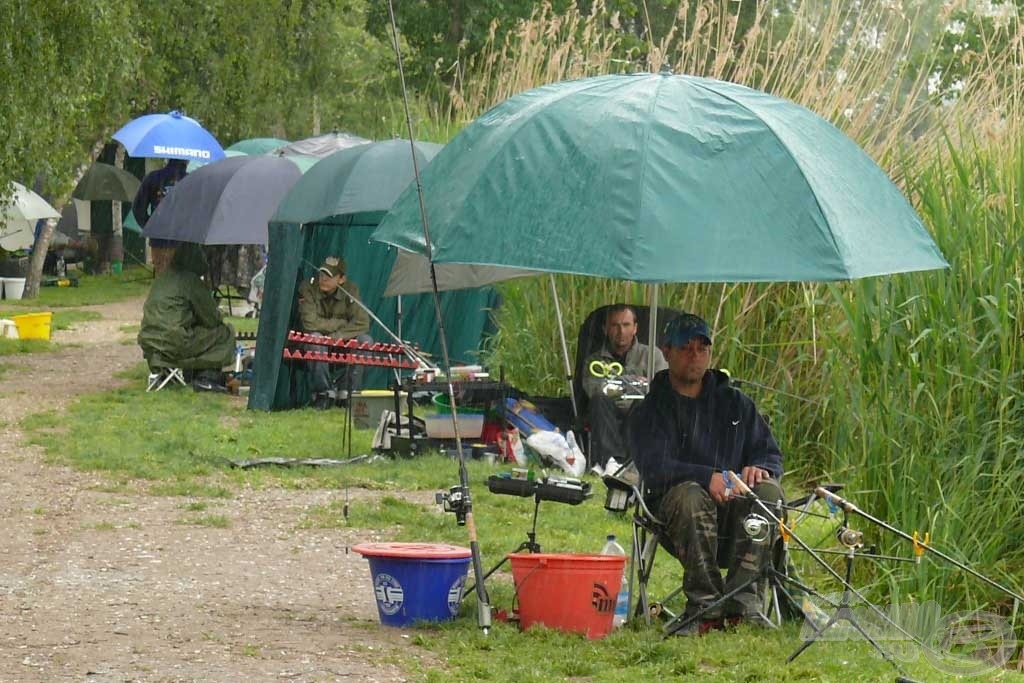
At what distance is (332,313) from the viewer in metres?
14.6

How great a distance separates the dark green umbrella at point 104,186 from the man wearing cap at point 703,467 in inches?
1035

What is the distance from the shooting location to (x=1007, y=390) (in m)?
7.39

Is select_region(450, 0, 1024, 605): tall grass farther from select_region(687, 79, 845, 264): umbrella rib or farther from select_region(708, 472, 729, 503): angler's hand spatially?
select_region(687, 79, 845, 264): umbrella rib

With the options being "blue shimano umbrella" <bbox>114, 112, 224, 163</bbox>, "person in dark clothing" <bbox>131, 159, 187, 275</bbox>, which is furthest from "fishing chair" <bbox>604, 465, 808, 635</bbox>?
"blue shimano umbrella" <bbox>114, 112, 224, 163</bbox>

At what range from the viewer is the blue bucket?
6996mm

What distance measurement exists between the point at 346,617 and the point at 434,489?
356cm

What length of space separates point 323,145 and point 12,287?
8.88 meters

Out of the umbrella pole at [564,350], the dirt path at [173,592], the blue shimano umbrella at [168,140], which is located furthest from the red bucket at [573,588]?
the blue shimano umbrella at [168,140]

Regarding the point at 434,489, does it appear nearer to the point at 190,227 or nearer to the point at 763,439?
the point at 763,439

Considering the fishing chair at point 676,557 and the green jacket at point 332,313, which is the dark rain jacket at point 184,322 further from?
the fishing chair at point 676,557

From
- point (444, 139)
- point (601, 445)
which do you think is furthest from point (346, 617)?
point (444, 139)

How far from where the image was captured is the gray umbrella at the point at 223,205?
1539 cm

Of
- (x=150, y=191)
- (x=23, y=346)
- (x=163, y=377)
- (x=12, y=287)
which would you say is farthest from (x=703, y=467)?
(x=12, y=287)

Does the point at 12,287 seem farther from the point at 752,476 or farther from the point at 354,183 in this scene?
the point at 752,476
